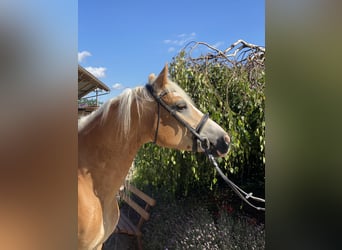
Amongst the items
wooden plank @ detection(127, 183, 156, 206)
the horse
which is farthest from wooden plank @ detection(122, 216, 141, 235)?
the horse

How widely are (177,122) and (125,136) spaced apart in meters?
0.24

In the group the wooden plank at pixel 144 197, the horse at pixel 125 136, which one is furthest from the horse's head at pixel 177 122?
the wooden plank at pixel 144 197

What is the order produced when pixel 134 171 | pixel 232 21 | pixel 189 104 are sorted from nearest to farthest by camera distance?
pixel 189 104 < pixel 232 21 < pixel 134 171

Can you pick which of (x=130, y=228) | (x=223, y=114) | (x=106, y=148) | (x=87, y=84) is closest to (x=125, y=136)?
(x=106, y=148)

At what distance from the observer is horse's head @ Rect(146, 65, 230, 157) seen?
1.23 metres

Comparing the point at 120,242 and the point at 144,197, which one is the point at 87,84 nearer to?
the point at 144,197

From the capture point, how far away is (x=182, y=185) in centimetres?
182

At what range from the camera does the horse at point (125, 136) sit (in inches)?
46.2

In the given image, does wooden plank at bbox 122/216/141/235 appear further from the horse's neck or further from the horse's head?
the horse's head

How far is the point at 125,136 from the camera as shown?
120 centimetres

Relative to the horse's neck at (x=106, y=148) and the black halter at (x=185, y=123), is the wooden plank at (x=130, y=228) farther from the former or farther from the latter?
the black halter at (x=185, y=123)

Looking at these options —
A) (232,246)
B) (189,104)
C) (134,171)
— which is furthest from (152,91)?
(232,246)
